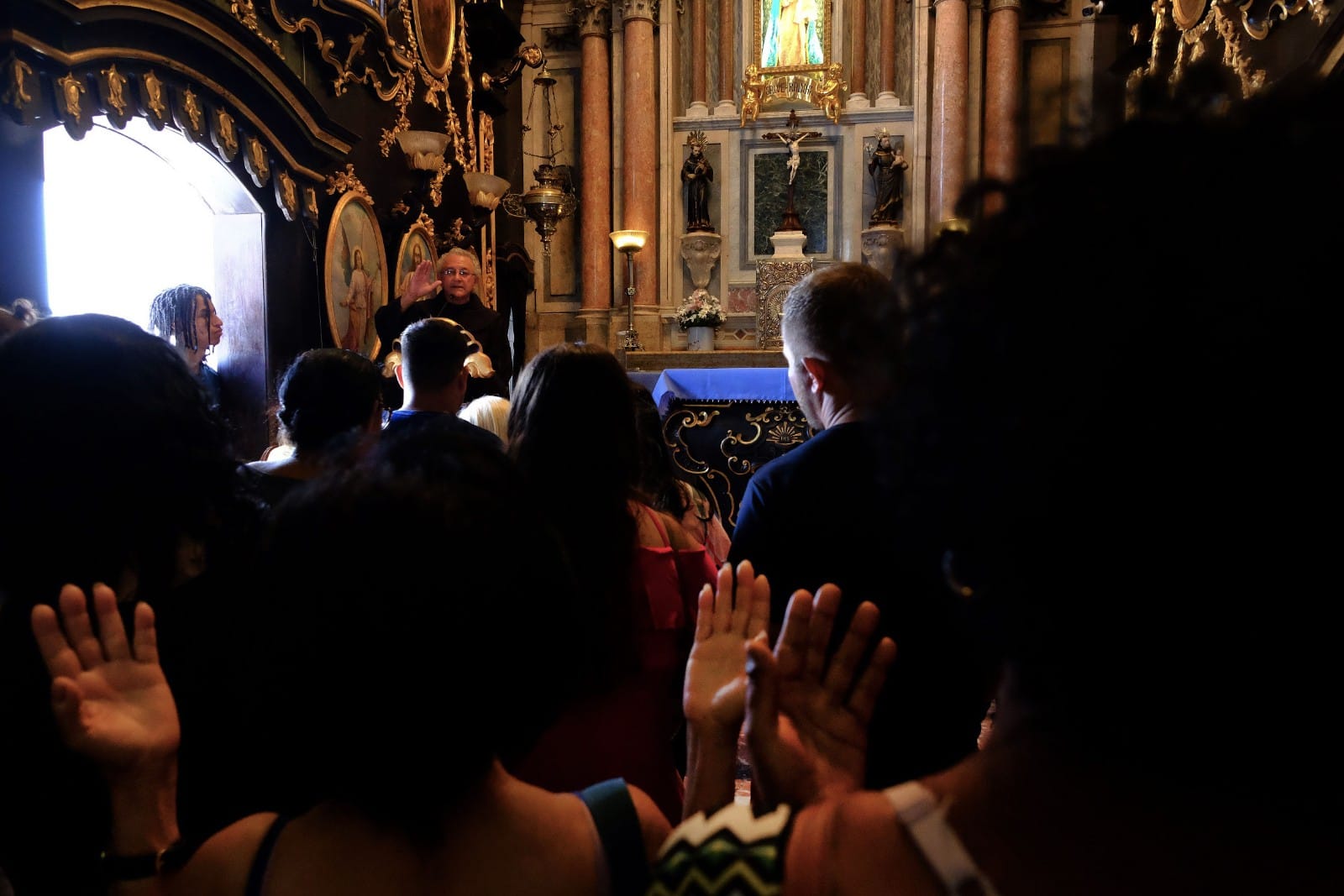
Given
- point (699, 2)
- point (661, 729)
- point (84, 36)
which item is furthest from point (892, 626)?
point (699, 2)

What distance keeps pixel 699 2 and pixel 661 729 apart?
12.0 m

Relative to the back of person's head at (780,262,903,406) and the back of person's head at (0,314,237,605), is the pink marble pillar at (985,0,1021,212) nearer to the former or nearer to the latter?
the back of person's head at (780,262,903,406)

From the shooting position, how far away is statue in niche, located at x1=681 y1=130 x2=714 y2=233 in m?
12.2

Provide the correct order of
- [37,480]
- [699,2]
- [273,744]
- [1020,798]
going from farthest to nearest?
[699,2]
[37,480]
[273,744]
[1020,798]

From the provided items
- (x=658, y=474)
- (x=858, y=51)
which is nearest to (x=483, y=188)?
(x=858, y=51)

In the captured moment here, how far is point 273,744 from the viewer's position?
0.98 meters

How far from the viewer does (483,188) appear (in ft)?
30.4

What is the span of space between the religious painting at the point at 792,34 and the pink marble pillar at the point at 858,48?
29 cm

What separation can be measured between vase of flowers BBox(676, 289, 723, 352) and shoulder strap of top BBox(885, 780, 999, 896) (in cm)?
1029

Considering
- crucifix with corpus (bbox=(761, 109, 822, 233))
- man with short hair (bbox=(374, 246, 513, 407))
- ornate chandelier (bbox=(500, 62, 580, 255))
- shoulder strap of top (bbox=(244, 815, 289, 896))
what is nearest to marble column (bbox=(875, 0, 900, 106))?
crucifix with corpus (bbox=(761, 109, 822, 233))

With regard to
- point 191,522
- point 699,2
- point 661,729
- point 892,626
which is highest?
point 699,2

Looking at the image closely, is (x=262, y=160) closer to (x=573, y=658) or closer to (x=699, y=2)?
(x=573, y=658)

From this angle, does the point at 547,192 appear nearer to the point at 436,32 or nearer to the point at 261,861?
the point at 436,32

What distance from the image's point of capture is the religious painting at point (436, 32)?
8221 mm
